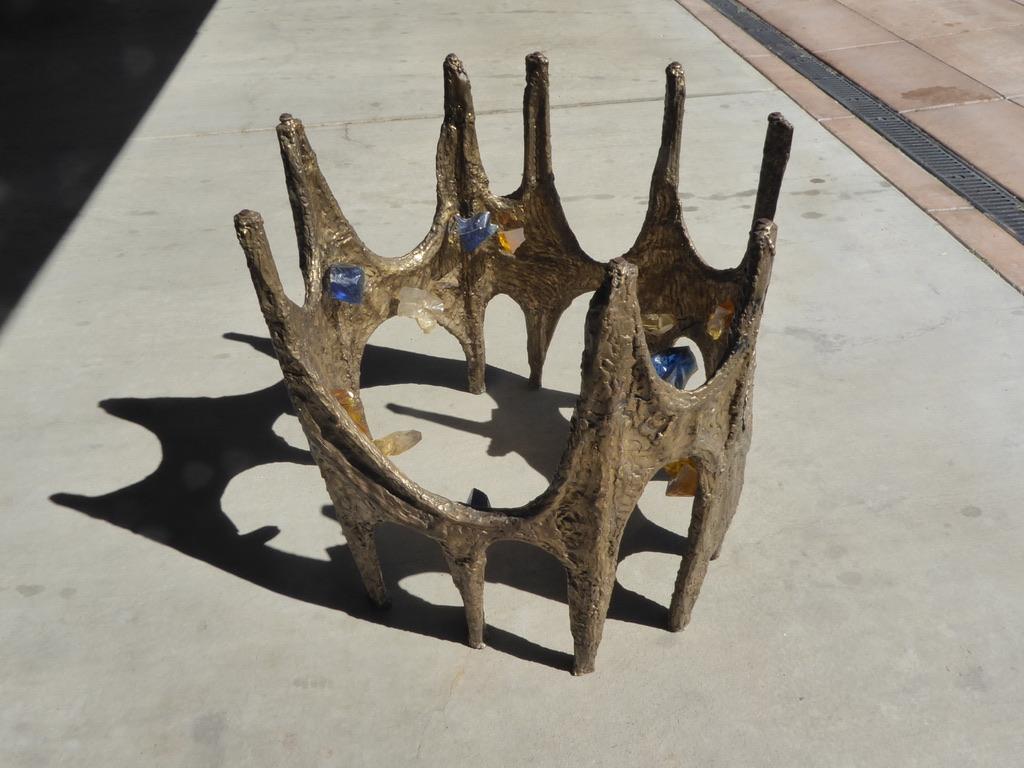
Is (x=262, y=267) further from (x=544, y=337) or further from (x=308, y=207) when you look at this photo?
(x=544, y=337)

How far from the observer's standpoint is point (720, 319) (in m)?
2.54

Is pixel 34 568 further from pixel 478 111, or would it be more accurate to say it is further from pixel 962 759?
pixel 478 111

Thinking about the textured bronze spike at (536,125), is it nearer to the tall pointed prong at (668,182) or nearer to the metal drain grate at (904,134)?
the tall pointed prong at (668,182)

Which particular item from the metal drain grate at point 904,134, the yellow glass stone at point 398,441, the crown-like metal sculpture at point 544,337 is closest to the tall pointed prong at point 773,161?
the crown-like metal sculpture at point 544,337

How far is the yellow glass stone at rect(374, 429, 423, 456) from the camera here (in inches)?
114

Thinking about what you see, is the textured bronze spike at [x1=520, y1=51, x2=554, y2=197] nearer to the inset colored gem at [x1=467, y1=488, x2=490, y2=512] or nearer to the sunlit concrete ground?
the sunlit concrete ground

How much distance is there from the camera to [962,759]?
6.67 ft

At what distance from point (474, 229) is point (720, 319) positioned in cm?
80

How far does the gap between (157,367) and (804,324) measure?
2.19 m

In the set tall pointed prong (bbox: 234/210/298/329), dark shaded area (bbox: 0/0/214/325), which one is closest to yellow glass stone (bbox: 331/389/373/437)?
tall pointed prong (bbox: 234/210/298/329)

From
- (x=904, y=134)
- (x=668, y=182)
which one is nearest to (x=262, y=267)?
(x=668, y=182)

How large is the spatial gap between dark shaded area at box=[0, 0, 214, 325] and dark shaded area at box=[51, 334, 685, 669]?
1.24 m

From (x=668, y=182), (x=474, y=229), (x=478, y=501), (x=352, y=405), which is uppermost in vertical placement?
(x=668, y=182)

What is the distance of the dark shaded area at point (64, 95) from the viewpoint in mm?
4398
